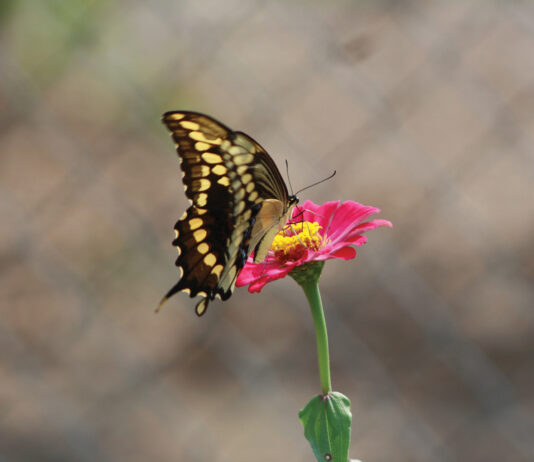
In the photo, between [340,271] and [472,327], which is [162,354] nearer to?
[340,271]

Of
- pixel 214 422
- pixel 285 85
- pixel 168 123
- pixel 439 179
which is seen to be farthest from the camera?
pixel 285 85

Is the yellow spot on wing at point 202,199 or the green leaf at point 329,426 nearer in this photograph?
the green leaf at point 329,426

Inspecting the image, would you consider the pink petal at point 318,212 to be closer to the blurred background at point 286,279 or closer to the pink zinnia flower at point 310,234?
the pink zinnia flower at point 310,234

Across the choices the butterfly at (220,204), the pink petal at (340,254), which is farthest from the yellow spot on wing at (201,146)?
the pink petal at (340,254)

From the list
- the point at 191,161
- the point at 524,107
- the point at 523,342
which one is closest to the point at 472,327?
the point at 523,342

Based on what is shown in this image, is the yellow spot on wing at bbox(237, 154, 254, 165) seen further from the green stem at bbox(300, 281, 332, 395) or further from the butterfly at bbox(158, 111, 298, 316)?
the green stem at bbox(300, 281, 332, 395)
